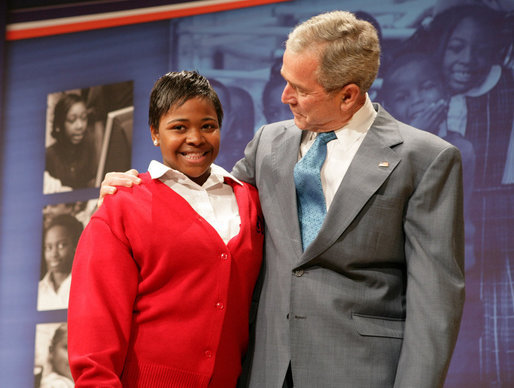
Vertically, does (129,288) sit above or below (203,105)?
below

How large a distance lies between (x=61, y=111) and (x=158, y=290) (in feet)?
7.18

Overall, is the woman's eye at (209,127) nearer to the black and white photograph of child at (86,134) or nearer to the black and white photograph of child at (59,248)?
the black and white photograph of child at (86,134)

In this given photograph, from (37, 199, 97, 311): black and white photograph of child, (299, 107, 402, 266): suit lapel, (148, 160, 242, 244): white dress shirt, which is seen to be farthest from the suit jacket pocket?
(37, 199, 97, 311): black and white photograph of child

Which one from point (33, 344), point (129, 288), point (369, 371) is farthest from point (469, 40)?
A: point (33, 344)

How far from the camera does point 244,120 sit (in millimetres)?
3395

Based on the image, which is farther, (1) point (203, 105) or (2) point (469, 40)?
(2) point (469, 40)

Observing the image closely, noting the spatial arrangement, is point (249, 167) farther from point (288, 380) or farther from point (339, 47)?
point (288, 380)

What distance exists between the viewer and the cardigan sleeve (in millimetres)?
1747

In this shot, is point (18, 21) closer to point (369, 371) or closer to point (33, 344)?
point (33, 344)

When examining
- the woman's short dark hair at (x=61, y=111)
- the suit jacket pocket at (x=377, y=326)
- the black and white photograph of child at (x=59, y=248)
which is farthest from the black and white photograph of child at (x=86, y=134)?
the suit jacket pocket at (x=377, y=326)

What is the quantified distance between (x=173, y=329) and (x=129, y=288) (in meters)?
0.16

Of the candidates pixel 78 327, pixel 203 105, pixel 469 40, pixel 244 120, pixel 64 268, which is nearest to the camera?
pixel 78 327

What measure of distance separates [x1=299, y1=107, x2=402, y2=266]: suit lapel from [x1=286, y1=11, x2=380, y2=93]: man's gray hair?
0.65ft

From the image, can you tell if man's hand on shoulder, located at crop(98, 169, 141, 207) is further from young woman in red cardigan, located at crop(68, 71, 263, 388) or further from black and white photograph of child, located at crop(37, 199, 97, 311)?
black and white photograph of child, located at crop(37, 199, 97, 311)
